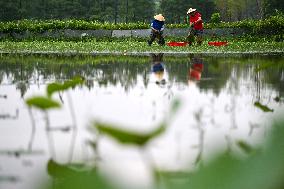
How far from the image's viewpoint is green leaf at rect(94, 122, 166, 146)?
0.44 metres

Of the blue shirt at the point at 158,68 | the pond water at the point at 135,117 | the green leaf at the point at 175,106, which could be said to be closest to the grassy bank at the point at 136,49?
the blue shirt at the point at 158,68

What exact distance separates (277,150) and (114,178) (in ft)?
0.46

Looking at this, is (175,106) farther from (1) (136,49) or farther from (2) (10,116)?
(1) (136,49)

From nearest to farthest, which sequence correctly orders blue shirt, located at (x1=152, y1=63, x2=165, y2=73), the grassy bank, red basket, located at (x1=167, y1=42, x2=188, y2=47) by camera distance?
1. blue shirt, located at (x1=152, y1=63, x2=165, y2=73)
2. the grassy bank
3. red basket, located at (x1=167, y1=42, x2=188, y2=47)

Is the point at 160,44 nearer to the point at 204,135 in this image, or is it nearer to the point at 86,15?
the point at 204,135

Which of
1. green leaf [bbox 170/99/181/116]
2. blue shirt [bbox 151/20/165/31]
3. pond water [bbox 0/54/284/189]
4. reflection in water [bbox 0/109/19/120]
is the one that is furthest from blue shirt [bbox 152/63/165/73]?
blue shirt [bbox 151/20/165/31]

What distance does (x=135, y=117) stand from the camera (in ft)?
12.8

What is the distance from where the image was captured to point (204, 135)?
306 centimetres

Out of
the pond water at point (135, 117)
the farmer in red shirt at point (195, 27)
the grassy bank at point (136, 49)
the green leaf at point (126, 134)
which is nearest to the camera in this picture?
the green leaf at point (126, 134)

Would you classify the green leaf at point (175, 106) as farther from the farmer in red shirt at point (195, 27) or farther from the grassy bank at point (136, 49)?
the farmer in red shirt at point (195, 27)

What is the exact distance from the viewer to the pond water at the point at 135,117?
0.85 metres

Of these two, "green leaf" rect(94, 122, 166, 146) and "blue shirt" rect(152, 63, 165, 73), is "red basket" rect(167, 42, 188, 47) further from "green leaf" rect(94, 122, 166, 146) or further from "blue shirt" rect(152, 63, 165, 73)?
"green leaf" rect(94, 122, 166, 146)

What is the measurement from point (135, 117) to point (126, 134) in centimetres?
344

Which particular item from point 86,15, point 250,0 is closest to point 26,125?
point 86,15
